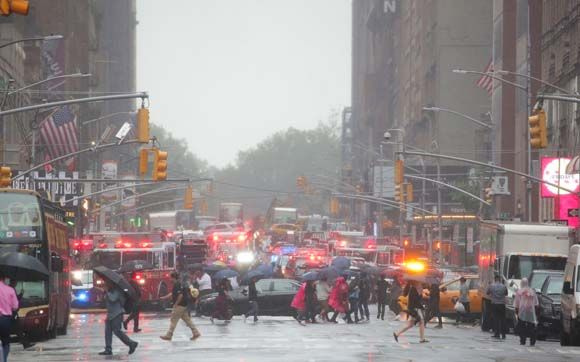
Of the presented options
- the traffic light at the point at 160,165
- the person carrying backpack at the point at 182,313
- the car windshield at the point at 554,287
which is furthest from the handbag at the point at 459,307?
the person carrying backpack at the point at 182,313

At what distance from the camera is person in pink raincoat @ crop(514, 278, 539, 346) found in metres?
37.2

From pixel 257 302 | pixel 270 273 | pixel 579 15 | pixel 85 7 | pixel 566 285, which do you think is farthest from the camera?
pixel 85 7

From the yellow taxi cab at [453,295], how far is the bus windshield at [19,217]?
62.6 feet

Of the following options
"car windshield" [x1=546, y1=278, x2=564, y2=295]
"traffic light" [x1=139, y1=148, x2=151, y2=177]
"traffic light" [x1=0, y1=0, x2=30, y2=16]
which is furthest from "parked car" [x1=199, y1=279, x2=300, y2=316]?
"traffic light" [x1=0, y1=0, x2=30, y2=16]

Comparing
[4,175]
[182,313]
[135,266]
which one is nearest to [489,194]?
[135,266]

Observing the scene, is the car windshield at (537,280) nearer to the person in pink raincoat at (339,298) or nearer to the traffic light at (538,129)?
the traffic light at (538,129)

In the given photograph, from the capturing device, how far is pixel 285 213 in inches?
7003

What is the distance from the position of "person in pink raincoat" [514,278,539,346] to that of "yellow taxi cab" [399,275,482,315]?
13729mm

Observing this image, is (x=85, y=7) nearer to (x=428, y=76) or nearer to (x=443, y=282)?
(x=428, y=76)

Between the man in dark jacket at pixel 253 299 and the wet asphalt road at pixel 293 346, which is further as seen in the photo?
the man in dark jacket at pixel 253 299

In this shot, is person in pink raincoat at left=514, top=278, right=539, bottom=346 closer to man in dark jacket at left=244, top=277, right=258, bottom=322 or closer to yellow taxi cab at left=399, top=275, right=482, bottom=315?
man in dark jacket at left=244, top=277, right=258, bottom=322

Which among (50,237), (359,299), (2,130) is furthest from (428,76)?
(50,237)

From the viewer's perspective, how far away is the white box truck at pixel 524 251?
150 ft

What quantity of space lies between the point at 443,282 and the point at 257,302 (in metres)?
9.51
